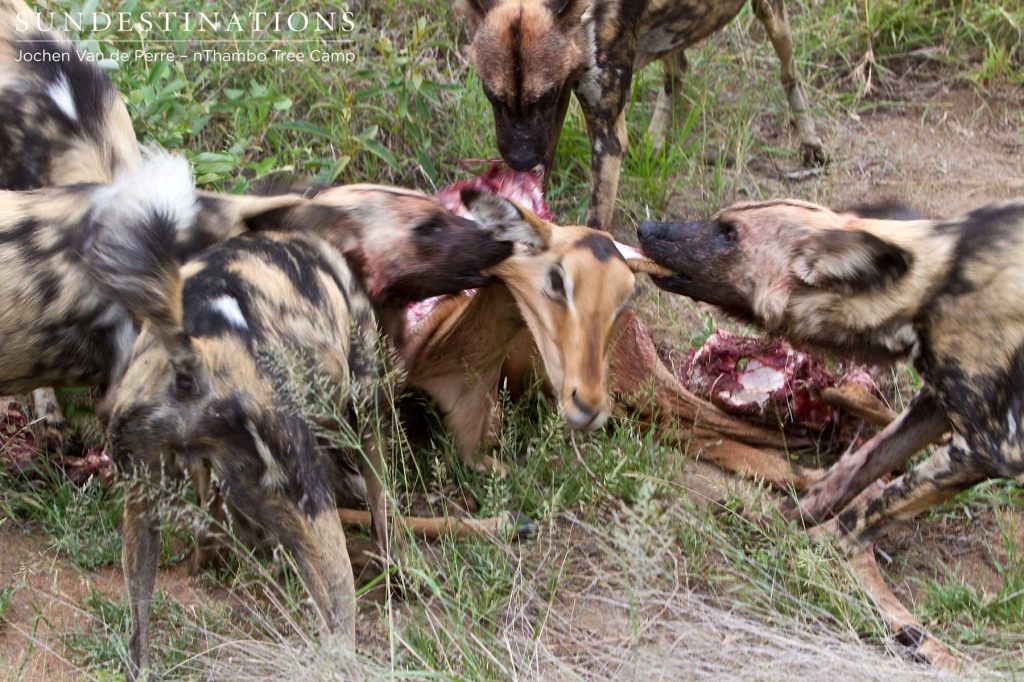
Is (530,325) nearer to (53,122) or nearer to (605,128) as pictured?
(605,128)

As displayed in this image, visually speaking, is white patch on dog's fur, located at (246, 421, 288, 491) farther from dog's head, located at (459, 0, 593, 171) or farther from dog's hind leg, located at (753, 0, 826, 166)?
dog's hind leg, located at (753, 0, 826, 166)

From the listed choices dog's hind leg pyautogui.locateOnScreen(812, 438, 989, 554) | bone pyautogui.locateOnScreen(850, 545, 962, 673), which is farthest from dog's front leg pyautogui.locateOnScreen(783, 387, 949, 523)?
bone pyautogui.locateOnScreen(850, 545, 962, 673)

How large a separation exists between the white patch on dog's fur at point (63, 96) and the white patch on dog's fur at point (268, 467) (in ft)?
6.16

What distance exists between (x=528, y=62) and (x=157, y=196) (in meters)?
2.30

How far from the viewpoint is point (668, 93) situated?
5793 millimetres

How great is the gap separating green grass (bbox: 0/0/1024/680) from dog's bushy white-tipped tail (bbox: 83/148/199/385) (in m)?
0.44

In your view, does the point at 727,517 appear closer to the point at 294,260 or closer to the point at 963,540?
the point at 963,540

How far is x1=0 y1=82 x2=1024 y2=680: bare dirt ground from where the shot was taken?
3.30 meters

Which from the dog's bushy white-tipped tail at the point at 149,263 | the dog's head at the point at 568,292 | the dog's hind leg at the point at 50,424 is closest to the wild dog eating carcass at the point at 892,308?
the dog's head at the point at 568,292

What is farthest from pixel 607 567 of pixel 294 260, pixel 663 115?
pixel 663 115

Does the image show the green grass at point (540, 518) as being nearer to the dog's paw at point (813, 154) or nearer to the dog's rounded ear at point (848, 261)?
the dog's paw at point (813, 154)

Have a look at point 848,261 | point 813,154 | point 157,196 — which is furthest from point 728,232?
point 813,154

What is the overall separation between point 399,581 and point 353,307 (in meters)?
0.80

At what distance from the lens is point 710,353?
169 inches
